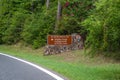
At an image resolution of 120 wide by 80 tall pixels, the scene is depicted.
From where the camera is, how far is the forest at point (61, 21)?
42.4ft

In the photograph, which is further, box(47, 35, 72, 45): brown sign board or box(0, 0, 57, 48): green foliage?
box(0, 0, 57, 48): green foliage

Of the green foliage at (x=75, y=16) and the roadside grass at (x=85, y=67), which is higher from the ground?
the green foliage at (x=75, y=16)

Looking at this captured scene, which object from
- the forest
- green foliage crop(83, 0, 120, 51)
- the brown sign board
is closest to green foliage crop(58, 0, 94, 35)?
the forest

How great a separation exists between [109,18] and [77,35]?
10535mm

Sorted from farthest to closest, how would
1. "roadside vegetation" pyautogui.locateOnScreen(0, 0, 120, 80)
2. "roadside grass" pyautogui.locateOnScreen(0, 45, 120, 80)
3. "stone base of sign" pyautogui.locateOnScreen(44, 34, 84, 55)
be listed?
"stone base of sign" pyautogui.locateOnScreen(44, 34, 84, 55)
"roadside vegetation" pyautogui.locateOnScreen(0, 0, 120, 80)
"roadside grass" pyautogui.locateOnScreen(0, 45, 120, 80)

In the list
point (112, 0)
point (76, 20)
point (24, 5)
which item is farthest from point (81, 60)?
point (24, 5)

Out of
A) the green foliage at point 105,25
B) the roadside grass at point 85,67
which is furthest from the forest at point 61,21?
the roadside grass at point 85,67

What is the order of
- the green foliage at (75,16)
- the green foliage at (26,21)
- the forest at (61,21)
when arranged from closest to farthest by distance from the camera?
1. the forest at (61,21)
2. the green foliage at (75,16)
3. the green foliage at (26,21)

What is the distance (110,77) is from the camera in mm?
11859

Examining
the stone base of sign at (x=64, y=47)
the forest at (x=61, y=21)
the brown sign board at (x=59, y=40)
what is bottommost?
the stone base of sign at (x=64, y=47)

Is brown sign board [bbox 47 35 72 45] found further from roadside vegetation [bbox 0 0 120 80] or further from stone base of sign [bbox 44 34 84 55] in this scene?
roadside vegetation [bbox 0 0 120 80]

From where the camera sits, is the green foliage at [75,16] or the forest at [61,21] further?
the green foliage at [75,16]

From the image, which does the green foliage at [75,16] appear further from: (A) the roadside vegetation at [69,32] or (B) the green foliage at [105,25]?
(B) the green foliage at [105,25]

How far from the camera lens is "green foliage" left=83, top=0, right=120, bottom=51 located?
1155 centimetres
